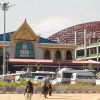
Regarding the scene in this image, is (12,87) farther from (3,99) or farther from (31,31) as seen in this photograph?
(31,31)

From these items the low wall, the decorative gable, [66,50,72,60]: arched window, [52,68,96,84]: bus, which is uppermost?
the decorative gable

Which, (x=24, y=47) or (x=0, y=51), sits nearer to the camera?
(x=0, y=51)

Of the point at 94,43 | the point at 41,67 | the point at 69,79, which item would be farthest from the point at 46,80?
the point at 94,43

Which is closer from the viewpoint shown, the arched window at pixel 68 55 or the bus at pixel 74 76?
the bus at pixel 74 76

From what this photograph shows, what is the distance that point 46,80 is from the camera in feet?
85.0

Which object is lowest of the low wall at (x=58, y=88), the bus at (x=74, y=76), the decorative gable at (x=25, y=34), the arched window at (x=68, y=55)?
the low wall at (x=58, y=88)

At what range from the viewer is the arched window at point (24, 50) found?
85.4 m

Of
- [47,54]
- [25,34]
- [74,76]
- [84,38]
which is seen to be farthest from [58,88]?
[84,38]

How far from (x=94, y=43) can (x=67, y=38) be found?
48.9ft

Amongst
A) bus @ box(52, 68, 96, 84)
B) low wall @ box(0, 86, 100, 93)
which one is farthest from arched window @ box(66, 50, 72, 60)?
low wall @ box(0, 86, 100, 93)

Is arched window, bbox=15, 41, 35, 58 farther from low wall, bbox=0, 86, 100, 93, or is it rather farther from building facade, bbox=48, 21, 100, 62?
low wall, bbox=0, 86, 100, 93

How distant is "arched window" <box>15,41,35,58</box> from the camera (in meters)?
85.4

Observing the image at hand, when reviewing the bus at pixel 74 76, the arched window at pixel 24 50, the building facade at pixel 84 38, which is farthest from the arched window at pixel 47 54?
the bus at pixel 74 76

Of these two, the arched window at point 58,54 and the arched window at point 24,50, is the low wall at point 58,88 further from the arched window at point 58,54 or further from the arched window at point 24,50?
the arched window at point 58,54
